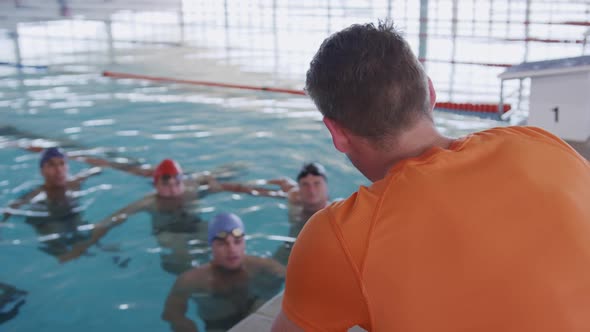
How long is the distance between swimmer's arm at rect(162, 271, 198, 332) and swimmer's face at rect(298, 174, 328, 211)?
4.06 feet

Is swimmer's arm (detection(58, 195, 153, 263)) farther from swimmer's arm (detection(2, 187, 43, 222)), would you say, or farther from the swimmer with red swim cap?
swimmer's arm (detection(2, 187, 43, 222))

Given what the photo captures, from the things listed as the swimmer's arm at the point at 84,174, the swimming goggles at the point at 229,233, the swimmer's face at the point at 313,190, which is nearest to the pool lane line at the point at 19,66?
→ the swimmer's arm at the point at 84,174

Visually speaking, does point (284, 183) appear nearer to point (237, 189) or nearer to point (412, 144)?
point (237, 189)

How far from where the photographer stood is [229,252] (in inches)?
158

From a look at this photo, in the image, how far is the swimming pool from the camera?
4176 millimetres

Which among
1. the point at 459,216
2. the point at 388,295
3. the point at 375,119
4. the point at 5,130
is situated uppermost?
the point at 375,119

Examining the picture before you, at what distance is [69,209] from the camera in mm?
5391

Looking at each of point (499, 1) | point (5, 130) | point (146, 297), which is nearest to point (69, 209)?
point (146, 297)

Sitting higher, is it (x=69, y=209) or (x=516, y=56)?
(x=516, y=56)

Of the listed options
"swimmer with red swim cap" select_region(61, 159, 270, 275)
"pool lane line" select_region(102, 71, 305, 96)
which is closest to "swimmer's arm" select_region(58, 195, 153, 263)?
"swimmer with red swim cap" select_region(61, 159, 270, 275)

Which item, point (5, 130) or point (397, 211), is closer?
point (397, 211)

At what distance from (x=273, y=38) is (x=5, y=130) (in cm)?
832

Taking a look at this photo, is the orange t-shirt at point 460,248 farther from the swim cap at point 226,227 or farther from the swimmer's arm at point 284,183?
the swimmer's arm at point 284,183

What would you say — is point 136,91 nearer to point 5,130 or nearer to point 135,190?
point 5,130
